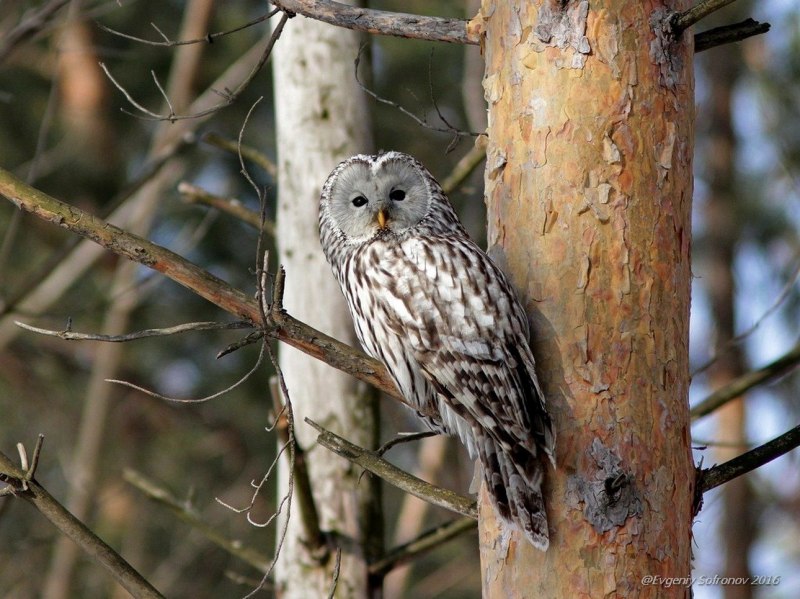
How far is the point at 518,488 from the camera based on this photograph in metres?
2.57

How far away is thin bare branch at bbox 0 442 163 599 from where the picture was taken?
2625 millimetres

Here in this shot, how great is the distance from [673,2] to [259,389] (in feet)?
26.6

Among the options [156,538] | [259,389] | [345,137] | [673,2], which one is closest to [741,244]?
[259,389]

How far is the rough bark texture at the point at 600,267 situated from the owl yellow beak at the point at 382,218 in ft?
2.08

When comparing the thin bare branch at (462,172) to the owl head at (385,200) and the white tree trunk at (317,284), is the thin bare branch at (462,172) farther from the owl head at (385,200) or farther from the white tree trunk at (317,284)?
the owl head at (385,200)

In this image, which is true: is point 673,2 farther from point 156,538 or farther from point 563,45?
point 156,538

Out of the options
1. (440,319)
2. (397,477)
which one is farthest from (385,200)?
(397,477)

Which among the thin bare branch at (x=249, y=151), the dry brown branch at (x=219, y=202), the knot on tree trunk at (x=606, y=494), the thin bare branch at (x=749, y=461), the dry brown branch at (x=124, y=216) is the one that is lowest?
the knot on tree trunk at (x=606, y=494)

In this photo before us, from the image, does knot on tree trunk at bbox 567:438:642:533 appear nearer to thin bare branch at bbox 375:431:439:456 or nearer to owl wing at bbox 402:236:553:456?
owl wing at bbox 402:236:553:456

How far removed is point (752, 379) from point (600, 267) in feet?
4.45

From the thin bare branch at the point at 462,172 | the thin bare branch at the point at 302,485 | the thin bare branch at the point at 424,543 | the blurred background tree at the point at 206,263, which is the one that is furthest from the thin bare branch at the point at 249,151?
the blurred background tree at the point at 206,263

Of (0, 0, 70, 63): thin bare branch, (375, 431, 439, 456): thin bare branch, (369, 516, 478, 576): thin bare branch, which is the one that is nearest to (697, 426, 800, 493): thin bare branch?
(375, 431, 439, 456): thin bare branch

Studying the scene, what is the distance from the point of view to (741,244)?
Result: 34.0 feet

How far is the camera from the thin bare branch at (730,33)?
108 inches
